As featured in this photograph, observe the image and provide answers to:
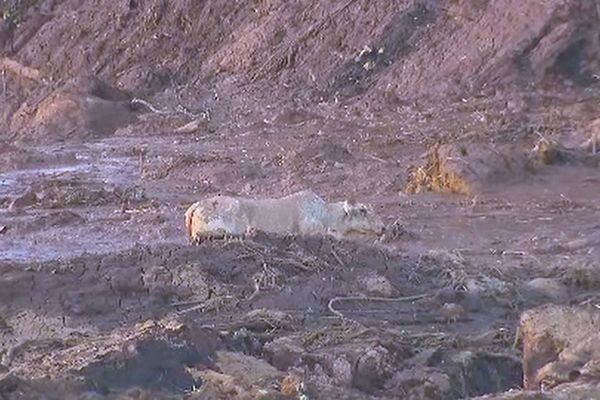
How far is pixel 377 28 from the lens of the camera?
18.0m

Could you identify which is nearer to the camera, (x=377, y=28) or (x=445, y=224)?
(x=445, y=224)

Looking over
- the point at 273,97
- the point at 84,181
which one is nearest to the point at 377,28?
the point at 273,97

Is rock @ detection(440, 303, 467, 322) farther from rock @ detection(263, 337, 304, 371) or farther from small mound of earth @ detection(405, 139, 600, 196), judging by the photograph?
small mound of earth @ detection(405, 139, 600, 196)

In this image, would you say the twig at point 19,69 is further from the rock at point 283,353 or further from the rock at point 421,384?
the rock at point 421,384

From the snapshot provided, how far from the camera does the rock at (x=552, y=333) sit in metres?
6.42

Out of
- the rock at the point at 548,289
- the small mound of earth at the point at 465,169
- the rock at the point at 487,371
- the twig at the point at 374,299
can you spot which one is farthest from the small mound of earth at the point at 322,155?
the rock at the point at 487,371

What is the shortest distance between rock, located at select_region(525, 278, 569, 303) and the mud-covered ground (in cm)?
2

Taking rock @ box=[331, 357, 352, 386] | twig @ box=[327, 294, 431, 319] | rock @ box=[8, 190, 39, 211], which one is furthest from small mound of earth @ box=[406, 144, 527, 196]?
rock @ box=[331, 357, 352, 386]

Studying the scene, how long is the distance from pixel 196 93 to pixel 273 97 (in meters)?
1.47

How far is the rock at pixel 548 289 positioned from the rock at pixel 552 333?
1.59 metres

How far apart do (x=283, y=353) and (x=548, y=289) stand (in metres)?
2.08

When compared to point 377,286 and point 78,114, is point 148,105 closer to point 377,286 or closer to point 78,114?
point 78,114

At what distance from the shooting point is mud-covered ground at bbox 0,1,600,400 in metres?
6.99

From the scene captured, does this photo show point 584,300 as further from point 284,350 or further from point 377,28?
point 377,28
